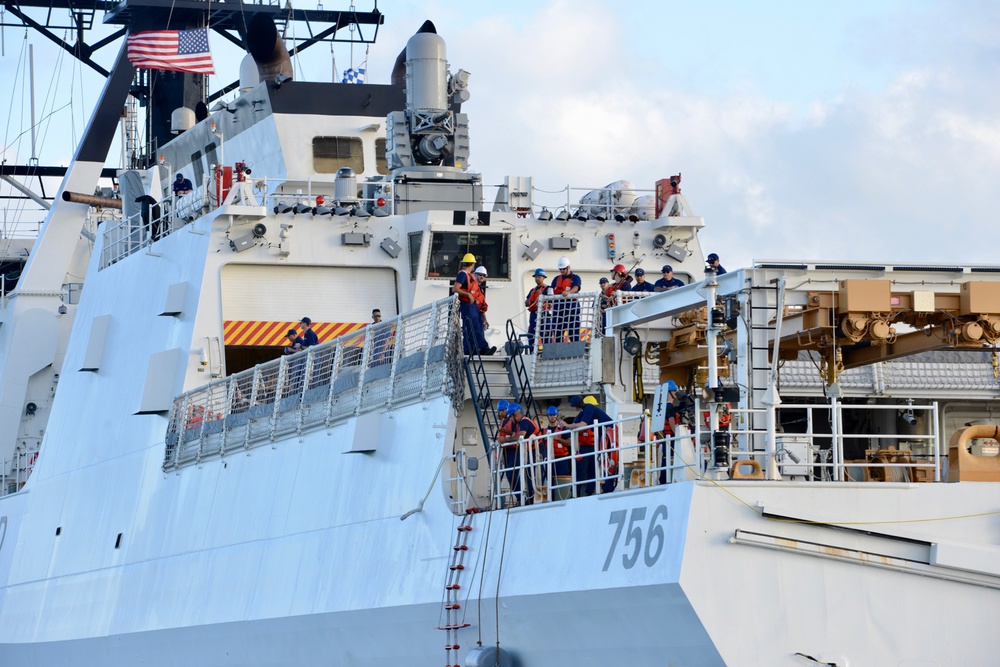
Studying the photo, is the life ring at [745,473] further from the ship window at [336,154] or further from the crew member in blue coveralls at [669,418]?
the ship window at [336,154]

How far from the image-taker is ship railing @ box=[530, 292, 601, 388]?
17.6m

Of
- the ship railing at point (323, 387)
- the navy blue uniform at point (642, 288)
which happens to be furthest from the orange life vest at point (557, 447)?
the navy blue uniform at point (642, 288)

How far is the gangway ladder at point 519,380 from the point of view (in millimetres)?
17750

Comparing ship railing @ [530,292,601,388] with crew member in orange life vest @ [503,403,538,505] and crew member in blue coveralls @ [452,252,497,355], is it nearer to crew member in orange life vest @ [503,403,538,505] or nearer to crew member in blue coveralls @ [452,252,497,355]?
crew member in blue coveralls @ [452,252,497,355]

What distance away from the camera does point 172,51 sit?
28.4 metres

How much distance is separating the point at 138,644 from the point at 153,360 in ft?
12.3

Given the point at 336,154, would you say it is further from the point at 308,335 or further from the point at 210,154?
the point at 308,335

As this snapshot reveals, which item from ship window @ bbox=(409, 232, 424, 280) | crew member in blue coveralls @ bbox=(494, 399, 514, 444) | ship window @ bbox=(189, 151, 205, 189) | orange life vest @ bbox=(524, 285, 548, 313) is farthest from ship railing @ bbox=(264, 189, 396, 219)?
crew member in blue coveralls @ bbox=(494, 399, 514, 444)

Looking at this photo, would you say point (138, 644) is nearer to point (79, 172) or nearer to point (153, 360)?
point (153, 360)

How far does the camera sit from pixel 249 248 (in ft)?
73.5

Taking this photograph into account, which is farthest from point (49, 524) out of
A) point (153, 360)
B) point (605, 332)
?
point (605, 332)

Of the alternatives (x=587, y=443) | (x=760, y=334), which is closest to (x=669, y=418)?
(x=587, y=443)

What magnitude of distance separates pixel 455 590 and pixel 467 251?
807 centimetres

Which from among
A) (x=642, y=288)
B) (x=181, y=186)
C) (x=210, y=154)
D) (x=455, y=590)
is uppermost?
(x=210, y=154)
